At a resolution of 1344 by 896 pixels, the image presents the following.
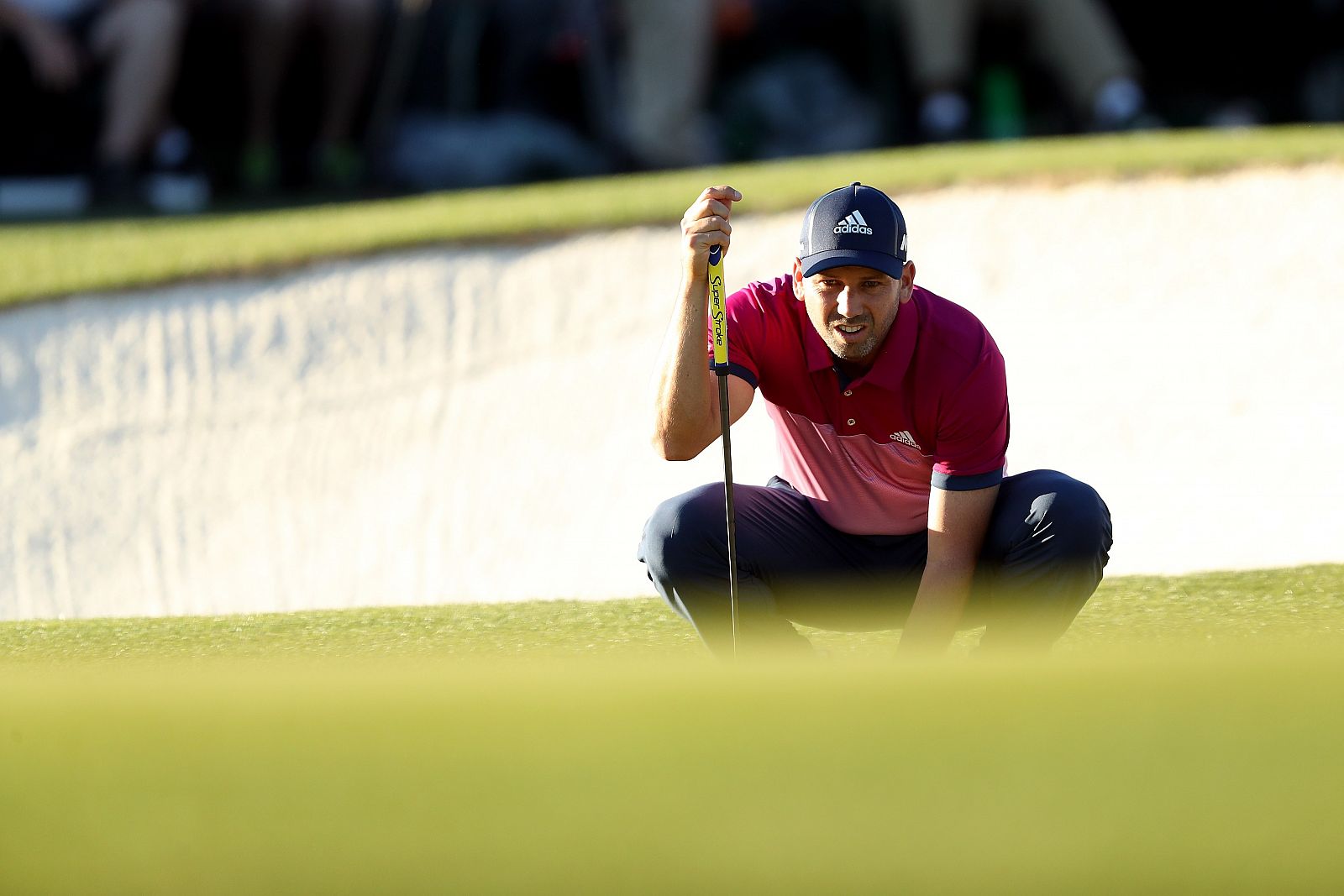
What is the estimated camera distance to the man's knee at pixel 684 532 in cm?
341

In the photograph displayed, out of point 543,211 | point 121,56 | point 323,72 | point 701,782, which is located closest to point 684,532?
point 701,782

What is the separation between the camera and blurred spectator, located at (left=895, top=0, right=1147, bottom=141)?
10695 mm

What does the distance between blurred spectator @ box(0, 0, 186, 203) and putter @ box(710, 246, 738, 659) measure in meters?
8.09

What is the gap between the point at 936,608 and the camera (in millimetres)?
3312

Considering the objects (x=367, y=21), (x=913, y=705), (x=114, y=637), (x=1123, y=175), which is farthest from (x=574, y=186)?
(x=913, y=705)

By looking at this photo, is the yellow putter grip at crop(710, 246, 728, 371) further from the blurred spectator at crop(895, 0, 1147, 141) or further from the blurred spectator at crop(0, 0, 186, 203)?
the blurred spectator at crop(0, 0, 186, 203)

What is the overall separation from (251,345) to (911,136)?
5.92 m

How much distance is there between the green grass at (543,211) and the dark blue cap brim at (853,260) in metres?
5.04

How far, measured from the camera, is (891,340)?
333cm

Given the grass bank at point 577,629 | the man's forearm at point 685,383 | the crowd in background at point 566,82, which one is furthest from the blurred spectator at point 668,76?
the man's forearm at point 685,383

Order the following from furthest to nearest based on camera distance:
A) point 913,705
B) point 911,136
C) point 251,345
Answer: point 911,136 < point 251,345 < point 913,705

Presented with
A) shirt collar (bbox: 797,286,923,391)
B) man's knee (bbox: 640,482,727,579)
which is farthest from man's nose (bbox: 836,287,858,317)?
man's knee (bbox: 640,482,727,579)

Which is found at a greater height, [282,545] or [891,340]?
[891,340]

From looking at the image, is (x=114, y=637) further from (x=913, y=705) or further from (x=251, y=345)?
(x=251, y=345)
